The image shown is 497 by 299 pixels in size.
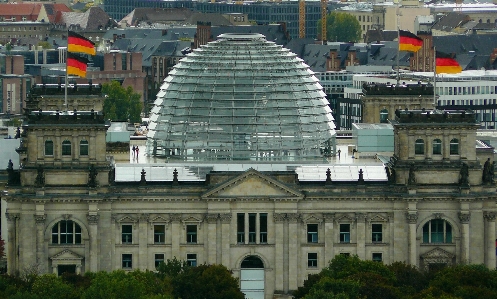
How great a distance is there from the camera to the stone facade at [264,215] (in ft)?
642

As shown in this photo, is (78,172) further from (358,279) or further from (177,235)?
(358,279)

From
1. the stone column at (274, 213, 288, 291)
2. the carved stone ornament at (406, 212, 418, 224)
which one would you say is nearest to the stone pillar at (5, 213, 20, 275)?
the stone column at (274, 213, 288, 291)

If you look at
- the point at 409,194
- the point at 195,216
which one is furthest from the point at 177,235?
the point at 409,194

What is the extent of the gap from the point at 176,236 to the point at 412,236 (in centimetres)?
1651

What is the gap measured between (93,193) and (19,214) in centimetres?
538

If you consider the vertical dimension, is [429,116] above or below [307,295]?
above

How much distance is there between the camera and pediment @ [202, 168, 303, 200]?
645 feet

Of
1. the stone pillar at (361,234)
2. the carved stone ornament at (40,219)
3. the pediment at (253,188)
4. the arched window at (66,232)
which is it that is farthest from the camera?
the stone pillar at (361,234)

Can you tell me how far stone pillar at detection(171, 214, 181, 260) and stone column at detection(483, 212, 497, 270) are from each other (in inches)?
836

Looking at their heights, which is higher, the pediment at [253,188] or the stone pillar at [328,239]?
the pediment at [253,188]

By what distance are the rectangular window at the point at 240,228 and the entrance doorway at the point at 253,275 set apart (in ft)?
4.52

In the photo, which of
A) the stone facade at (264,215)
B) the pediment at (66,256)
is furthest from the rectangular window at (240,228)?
the pediment at (66,256)

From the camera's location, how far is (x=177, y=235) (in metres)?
198

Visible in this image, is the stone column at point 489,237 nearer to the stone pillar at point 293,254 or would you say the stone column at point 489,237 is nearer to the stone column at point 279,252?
the stone pillar at point 293,254
